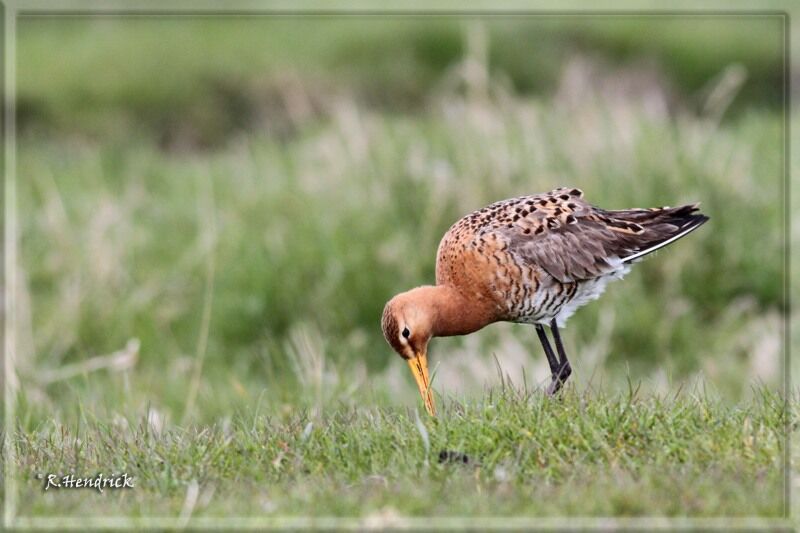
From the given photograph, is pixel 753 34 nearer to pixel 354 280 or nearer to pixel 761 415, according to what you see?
pixel 354 280

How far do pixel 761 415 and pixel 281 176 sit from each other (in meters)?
8.94

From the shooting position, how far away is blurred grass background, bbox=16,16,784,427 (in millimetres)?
11547

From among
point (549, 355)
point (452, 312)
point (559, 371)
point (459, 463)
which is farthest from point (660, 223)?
point (459, 463)

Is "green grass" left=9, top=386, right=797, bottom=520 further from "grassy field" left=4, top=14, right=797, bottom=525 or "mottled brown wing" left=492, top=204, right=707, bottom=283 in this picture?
"mottled brown wing" left=492, top=204, right=707, bottom=283

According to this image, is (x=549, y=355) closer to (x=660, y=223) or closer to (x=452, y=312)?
(x=452, y=312)

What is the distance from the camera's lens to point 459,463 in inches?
213

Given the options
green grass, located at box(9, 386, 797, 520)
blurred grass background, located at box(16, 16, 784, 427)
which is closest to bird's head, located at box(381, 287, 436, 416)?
green grass, located at box(9, 386, 797, 520)

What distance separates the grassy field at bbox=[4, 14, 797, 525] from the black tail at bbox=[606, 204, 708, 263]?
2.75ft

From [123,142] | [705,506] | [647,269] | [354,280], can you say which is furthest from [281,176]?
[705,506]

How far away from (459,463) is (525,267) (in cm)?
181

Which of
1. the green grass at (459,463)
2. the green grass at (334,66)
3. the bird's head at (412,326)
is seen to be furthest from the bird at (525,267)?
the green grass at (334,66)

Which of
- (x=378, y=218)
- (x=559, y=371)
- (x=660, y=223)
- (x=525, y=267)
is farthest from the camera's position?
(x=378, y=218)

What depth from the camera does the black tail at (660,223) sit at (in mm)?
7168

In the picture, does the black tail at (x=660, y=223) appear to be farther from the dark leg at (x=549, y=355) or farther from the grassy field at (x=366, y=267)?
the grassy field at (x=366, y=267)
